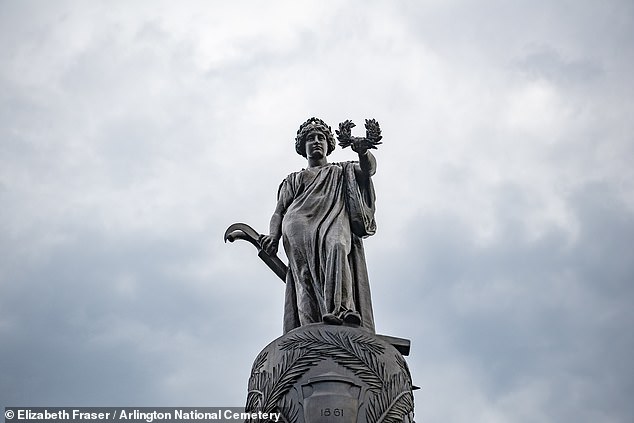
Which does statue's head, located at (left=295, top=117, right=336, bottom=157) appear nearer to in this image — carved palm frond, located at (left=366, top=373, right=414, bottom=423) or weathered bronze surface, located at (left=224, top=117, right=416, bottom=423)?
weathered bronze surface, located at (left=224, top=117, right=416, bottom=423)

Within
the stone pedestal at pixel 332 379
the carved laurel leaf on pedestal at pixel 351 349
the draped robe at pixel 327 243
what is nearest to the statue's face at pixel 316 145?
the draped robe at pixel 327 243

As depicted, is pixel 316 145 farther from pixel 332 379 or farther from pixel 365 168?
pixel 332 379

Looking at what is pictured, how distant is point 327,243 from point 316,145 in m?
2.33

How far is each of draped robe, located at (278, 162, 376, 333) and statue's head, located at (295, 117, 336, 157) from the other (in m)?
0.80

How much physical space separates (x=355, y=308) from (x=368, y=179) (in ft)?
7.40

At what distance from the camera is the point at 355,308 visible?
473 inches

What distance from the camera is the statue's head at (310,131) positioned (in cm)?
1403

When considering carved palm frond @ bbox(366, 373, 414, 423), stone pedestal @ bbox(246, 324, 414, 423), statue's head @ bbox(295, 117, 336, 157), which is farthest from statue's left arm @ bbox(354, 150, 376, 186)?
carved palm frond @ bbox(366, 373, 414, 423)

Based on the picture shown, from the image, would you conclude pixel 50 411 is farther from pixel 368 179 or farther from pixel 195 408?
pixel 368 179

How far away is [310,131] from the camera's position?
13977 millimetres

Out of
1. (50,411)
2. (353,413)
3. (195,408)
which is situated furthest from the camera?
(50,411)

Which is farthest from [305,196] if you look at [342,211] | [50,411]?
[50,411]

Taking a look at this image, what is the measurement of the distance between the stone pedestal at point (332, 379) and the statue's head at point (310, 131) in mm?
4220

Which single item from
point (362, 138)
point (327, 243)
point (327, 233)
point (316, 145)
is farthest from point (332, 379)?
point (316, 145)
